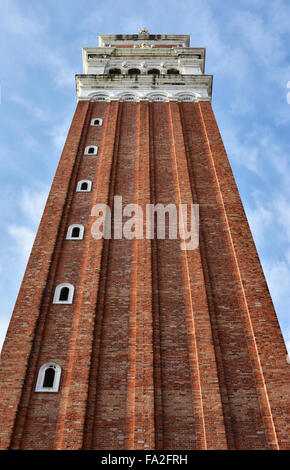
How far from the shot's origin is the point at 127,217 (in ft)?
56.9

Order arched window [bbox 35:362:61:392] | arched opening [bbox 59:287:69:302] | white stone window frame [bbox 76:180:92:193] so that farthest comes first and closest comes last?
white stone window frame [bbox 76:180:92:193], arched opening [bbox 59:287:69:302], arched window [bbox 35:362:61:392]

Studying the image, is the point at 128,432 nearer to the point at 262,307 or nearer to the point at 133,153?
the point at 262,307

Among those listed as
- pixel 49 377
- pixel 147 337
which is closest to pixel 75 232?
pixel 147 337

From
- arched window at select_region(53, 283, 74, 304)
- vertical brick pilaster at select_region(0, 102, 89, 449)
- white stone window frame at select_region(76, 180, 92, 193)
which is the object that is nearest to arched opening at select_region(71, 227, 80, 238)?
vertical brick pilaster at select_region(0, 102, 89, 449)

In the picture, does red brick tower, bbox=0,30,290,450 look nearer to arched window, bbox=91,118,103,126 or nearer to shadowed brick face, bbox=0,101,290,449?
shadowed brick face, bbox=0,101,290,449

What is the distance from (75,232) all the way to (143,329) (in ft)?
16.5

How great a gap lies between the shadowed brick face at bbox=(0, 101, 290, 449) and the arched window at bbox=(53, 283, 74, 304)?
18 cm

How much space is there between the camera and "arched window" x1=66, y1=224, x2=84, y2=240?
1652 centimetres

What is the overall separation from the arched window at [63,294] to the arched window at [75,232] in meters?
2.34

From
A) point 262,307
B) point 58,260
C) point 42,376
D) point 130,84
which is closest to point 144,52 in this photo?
point 130,84

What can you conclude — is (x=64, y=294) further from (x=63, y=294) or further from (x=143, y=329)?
(x=143, y=329)

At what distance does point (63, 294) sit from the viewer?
565 inches

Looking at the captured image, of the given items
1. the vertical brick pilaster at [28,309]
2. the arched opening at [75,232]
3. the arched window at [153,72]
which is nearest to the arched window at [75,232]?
the arched opening at [75,232]

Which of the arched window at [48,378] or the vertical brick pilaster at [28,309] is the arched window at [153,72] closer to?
the vertical brick pilaster at [28,309]
